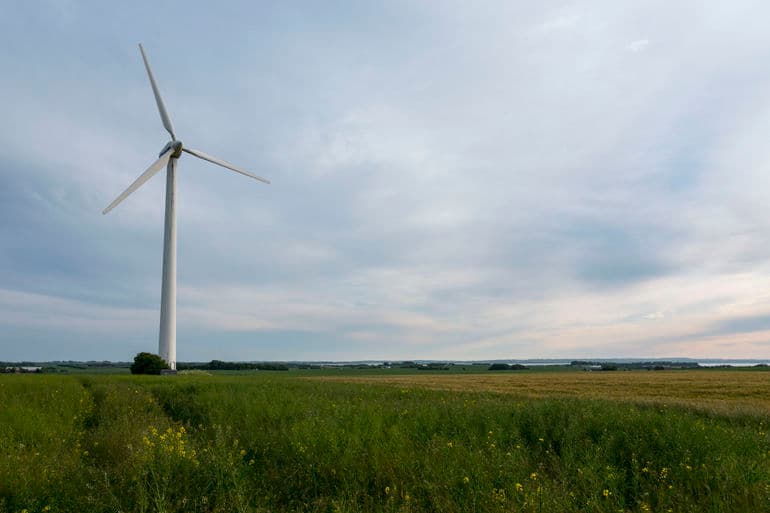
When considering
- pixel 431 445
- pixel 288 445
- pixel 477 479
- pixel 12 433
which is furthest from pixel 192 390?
pixel 477 479

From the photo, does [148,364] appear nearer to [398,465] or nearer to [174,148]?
[174,148]

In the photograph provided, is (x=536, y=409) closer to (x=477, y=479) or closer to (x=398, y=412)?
(x=398, y=412)

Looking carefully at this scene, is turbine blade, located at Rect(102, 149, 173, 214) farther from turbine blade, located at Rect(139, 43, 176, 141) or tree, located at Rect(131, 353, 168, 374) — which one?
tree, located at Rect(131, 353, 168, 374)

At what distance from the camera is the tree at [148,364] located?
152ft

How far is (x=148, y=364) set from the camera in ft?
155

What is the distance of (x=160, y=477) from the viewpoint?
6816 mm

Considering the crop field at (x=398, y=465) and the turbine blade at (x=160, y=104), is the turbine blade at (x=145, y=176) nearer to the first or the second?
the turbine blade at (x=160, y=104)

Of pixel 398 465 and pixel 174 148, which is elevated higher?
pixel 174 148

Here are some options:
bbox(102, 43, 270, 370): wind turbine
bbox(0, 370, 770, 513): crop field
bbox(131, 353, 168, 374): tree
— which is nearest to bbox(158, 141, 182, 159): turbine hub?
bbox(102, 43, 270, 370): wind turbine

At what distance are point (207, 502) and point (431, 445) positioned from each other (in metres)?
3.68

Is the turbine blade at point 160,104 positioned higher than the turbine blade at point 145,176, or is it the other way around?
the turbine blade at point 160,104

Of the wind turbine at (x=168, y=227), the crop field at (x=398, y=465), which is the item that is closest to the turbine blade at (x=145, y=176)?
the wind turbine at (x=168, y=227)

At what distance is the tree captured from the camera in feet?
152

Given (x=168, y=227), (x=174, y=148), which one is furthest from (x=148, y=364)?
(x=174, y=148)
